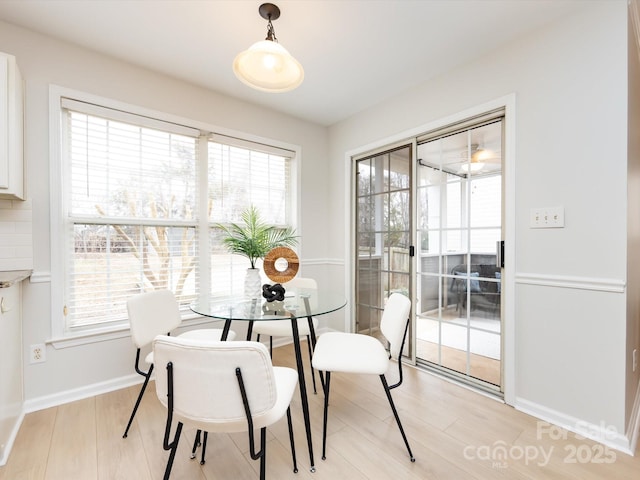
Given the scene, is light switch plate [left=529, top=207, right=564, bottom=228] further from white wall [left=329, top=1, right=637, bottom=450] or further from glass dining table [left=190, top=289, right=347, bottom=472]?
glass dining table [left=190, top=289, right=347, bottom=472]

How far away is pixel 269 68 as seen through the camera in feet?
5.35

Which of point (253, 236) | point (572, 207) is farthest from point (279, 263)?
point (572, 207)

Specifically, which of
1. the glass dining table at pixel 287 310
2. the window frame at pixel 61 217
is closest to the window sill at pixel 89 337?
the window frame at pixel 61 217

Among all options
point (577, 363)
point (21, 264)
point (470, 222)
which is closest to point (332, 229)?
point (470, 222)

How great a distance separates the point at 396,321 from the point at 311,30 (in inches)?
77.8

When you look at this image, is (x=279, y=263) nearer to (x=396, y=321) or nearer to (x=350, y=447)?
(x=396, y=321)

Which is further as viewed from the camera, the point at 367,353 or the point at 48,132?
the point at 48,132

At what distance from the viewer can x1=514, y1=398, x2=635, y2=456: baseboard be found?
5.34 ft

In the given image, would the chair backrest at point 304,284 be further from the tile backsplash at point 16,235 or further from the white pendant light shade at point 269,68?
the tile backsplash at point 16,235

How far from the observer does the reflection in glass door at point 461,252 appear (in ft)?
7.40

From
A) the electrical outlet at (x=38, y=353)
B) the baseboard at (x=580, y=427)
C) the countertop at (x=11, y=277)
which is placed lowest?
the baseboard at (x=580, y=427)

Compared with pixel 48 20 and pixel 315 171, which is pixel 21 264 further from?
pixel 315 171

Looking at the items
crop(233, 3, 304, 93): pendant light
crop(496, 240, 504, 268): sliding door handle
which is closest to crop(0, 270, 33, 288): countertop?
crop(233, 3, 304, 93): pendant light

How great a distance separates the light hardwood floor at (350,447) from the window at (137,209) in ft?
2.33
